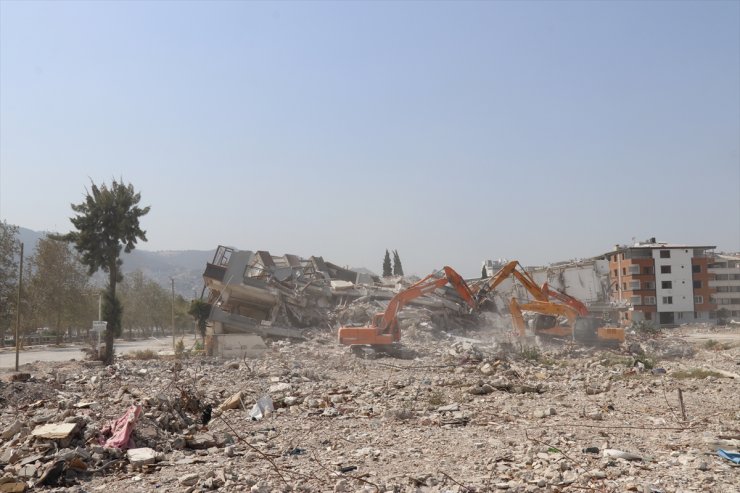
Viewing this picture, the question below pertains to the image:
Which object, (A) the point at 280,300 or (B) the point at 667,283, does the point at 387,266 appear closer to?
(B) the point at 667,283

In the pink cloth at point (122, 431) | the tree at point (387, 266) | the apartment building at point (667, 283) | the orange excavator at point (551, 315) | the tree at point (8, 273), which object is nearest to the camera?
the pink cloth at point (122, 431)

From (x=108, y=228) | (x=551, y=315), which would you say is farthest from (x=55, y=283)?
(x=551, y=315)

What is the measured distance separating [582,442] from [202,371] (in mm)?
12379

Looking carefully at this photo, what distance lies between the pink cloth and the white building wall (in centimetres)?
5282

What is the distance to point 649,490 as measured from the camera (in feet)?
20.8

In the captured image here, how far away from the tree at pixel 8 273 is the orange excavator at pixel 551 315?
2195 centimetres

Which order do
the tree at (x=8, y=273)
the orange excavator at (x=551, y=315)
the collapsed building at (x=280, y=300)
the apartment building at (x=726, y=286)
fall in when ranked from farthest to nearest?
the apartment building at (x=726, y=286), the tree at (x=8, y=273), the collapsed building at (x=280, y=300), the orange excavator at (x=551, y=315)

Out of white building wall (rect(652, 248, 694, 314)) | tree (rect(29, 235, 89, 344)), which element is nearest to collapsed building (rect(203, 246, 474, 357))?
tree (rect(29, 235, 89, 344))

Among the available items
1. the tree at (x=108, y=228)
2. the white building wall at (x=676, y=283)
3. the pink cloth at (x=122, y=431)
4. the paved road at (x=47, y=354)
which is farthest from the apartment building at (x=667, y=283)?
the pink cloth at (x=122, y=431)

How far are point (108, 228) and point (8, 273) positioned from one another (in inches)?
431

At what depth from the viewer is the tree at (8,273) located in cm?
2820

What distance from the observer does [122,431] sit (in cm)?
887

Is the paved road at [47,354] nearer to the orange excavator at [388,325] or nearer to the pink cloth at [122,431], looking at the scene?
the orange excavator at [388,325]

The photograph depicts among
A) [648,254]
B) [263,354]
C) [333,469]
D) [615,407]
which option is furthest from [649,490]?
[648,254]
